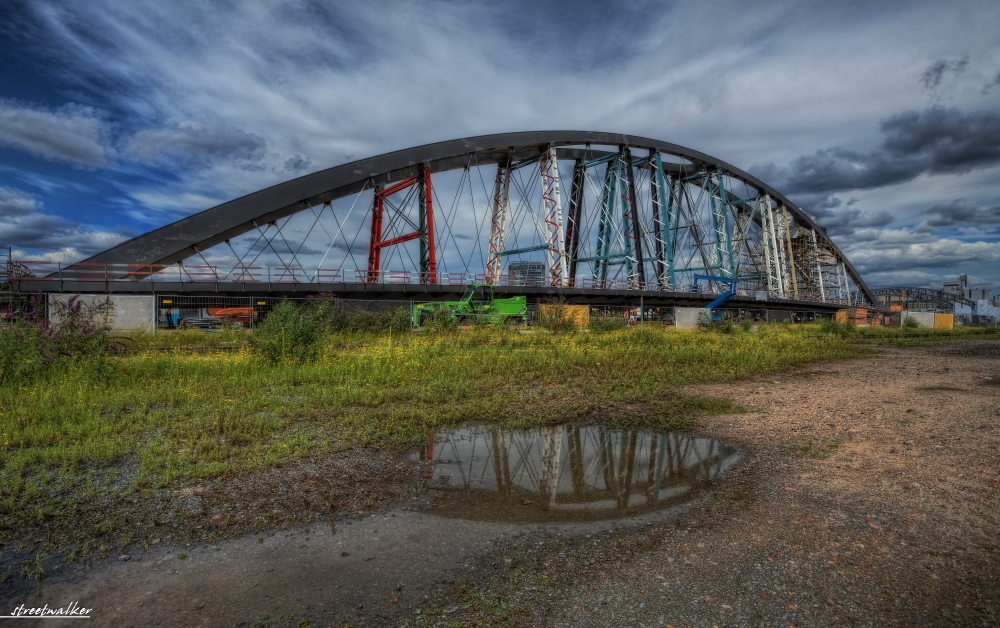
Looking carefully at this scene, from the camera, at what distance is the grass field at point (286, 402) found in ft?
16.0

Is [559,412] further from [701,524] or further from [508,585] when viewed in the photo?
[508,585]

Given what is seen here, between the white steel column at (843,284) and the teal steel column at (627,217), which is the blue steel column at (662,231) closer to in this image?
the teal steel column at (627,217)

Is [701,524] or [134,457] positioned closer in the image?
[701,524]

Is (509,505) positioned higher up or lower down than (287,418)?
lower down

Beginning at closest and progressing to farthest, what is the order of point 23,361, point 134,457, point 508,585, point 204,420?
1. point 508,585
2. point 134,457
3. point 204,420
4. point 23,361

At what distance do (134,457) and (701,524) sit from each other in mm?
5292

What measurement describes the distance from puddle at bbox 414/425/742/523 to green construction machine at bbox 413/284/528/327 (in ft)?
58.0

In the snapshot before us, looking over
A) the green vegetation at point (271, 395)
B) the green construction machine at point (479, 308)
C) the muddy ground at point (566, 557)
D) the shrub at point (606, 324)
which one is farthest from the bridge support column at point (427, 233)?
the muddy ground at point (566, 557)

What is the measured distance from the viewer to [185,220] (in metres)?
24.2

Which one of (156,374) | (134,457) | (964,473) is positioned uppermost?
(156,374)

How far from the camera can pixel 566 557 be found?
10.5 feet

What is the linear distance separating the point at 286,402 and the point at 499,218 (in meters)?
28.8

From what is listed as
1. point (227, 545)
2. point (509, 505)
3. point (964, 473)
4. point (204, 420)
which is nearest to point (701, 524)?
point (509, 505)

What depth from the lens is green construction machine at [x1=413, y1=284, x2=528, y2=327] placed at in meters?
24.5
